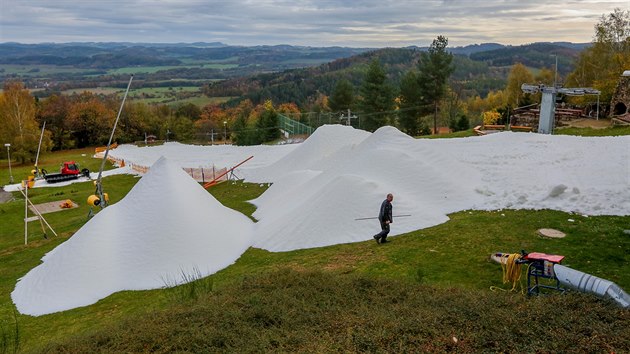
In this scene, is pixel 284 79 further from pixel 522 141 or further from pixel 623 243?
pixel 623 243

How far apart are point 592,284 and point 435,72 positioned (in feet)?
158

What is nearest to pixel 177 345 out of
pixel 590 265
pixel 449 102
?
pixel 590 265

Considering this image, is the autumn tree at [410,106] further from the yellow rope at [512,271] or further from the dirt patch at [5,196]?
the yellow rope at [512,271]

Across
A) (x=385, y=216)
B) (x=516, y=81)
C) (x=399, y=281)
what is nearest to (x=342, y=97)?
(x=516, y=81)

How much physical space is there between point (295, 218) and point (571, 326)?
1266 centimetres

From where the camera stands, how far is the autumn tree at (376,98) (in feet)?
190

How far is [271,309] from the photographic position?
29.8ft

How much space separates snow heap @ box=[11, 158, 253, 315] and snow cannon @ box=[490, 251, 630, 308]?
1062 centimetres

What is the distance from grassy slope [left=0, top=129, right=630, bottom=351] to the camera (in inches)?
310

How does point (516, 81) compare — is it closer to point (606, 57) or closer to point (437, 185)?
point (606, 57)

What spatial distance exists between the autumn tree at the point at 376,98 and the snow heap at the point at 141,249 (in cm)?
4167

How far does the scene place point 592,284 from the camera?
872 centimetres

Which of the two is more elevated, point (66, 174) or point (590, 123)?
point (590, 123)

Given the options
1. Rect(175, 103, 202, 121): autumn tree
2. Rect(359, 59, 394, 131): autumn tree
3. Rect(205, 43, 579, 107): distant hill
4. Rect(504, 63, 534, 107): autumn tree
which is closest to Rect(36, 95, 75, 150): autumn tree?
Rect(175, 103, 202, 121): autumn tree
